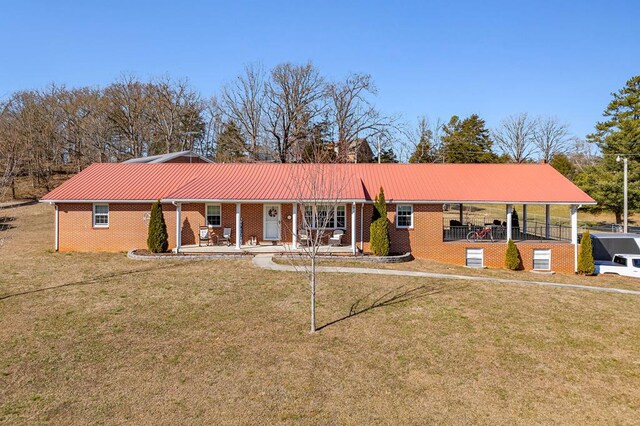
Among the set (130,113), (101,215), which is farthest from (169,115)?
(101,215)

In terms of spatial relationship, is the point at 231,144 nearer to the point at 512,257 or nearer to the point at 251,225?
the point at 251,225

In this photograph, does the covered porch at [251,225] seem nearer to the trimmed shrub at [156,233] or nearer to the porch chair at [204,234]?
the porch chair at [204,234]

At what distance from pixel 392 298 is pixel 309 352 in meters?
4.59

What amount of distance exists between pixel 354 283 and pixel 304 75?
35727 millimetres

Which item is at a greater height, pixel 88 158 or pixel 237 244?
pixel 88 158

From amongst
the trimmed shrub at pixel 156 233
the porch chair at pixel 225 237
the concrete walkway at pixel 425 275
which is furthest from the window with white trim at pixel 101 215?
the concrete walkway at pixel 425 275

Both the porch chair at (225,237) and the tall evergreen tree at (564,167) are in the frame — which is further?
the tall evergreen tree at (564,167)

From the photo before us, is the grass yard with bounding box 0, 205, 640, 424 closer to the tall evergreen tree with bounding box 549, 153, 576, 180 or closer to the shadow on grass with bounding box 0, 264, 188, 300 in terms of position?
the shadow on grass with bounding box 0, 264, 188, 300

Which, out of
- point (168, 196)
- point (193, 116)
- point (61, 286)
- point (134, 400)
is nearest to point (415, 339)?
point (134, 400)

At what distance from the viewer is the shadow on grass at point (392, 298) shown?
11.4 meters

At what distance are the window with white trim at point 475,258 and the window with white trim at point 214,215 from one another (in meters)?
13.3

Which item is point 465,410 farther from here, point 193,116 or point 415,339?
point 193,116

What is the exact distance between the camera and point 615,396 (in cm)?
720

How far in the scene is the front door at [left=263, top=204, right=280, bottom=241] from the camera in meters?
21.7
